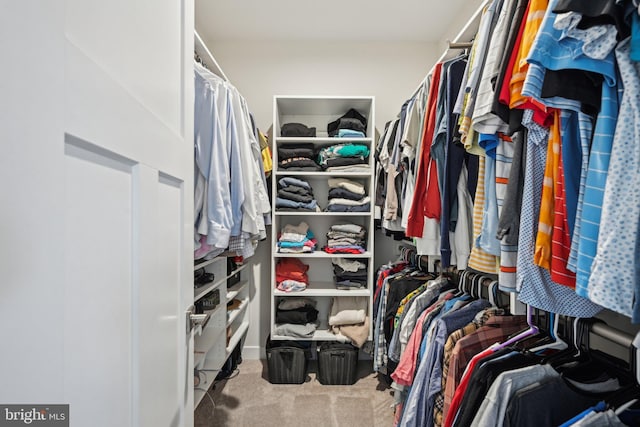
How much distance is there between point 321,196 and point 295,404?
1.50 meters

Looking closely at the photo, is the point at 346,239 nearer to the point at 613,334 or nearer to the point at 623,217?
the point at 613,334

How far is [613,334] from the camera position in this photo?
33.2 inches

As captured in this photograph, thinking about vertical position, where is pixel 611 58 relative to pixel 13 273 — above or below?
above

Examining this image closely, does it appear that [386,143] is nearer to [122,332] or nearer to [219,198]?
[219,198]

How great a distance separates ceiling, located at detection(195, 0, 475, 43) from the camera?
2.51m

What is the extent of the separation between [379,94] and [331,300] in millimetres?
1694

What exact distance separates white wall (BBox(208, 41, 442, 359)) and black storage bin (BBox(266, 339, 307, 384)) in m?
0.49

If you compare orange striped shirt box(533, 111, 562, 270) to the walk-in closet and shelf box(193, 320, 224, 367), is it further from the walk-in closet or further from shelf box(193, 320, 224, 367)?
shelf box(193, 320, 224, 367)

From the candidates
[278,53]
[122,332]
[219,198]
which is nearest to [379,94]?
[278,53]

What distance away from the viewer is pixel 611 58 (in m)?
0.59

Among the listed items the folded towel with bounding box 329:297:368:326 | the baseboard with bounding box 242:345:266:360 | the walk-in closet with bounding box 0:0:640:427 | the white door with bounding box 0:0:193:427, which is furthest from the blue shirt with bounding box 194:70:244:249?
the baseboard with bounding box 242:345:266:360

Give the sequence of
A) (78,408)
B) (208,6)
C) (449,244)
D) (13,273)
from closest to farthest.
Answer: (13,273) < (78,408) < (449,244) < (208,6)

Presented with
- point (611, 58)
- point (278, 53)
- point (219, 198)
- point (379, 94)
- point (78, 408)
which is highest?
point (278, 53)

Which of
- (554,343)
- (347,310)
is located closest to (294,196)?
(347,310)
